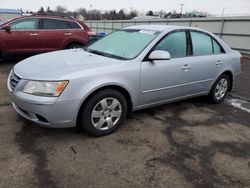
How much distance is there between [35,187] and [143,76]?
210 centimetres

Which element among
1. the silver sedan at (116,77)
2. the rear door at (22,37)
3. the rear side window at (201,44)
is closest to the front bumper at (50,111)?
the silver sedan at (116,77)

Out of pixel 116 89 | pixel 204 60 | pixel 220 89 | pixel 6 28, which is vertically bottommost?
pixel 220 89

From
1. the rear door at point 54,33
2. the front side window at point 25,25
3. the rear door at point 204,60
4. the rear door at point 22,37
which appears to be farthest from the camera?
the rear door at point 54,33

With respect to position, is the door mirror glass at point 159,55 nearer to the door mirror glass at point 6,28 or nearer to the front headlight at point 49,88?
the front headlight at point 49,88

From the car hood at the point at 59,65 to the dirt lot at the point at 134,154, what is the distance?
0.86 m

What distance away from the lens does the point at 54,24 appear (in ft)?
29.1

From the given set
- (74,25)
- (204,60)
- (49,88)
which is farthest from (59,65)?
(74,25)

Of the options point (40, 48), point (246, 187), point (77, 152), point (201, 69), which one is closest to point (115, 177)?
point (77, 152)

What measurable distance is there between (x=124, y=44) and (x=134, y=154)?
6.18 feet

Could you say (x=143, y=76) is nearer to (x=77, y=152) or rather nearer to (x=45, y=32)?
(x=77, y=152)

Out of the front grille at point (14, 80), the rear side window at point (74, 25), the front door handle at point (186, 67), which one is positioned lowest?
the front grille at point (14, 80)

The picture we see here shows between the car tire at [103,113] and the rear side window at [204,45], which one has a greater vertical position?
the rear side window at [204,45]

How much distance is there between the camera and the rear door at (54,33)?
865cm

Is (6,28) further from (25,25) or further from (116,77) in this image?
(116,77)
